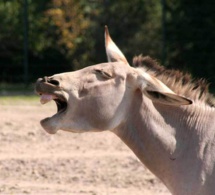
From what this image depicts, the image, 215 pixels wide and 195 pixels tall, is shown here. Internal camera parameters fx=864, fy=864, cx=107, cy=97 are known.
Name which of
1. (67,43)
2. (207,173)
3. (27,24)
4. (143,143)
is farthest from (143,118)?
(67,43)

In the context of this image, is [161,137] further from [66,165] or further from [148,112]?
[66,165]

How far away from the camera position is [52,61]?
24.9 meters

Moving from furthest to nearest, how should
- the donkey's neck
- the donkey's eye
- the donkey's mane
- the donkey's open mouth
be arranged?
the donkey's mane < the donkey's neck < the donkey's eye < the donkey's open mouth

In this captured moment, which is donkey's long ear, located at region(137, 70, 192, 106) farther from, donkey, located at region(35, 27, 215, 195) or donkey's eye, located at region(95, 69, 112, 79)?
donkey's eye, located at region(95, 69, 112, 79)

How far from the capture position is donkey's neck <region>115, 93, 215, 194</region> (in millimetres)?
6102

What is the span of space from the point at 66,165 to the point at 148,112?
20.8ft

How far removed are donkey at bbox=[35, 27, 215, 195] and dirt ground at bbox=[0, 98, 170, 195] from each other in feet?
14.4

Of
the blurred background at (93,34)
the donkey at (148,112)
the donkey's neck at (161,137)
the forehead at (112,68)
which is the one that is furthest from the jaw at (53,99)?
the blurred background at (93,34)

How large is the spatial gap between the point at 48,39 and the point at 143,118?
20319 mm

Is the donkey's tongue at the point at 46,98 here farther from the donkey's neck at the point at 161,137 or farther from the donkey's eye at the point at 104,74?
the donkey's neck at the point at 161,137

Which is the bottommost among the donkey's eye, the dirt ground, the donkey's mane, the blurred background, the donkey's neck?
the blurred background

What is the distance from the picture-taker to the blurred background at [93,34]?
78.8 feet

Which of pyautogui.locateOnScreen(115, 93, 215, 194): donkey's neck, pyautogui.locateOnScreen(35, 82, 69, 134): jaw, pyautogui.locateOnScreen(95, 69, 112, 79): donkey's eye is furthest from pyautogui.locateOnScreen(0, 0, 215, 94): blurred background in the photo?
pyautogui.locateOnScreen(35, 82, 69, 134): jaw

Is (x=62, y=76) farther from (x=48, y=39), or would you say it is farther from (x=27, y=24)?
(x=48, y=39)
